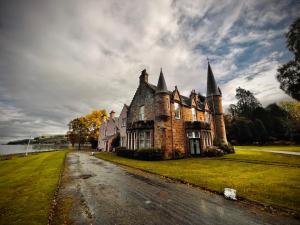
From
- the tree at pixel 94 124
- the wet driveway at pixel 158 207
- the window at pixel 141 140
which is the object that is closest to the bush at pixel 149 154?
the window at pixel 141 140

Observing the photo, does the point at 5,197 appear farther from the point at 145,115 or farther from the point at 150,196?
the point at 145,115

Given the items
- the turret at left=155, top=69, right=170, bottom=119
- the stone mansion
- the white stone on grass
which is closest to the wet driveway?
the white stone on grass

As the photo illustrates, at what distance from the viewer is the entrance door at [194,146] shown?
24605 mm

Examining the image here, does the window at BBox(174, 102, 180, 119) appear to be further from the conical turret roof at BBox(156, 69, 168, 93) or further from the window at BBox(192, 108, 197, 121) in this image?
the window at BBox(192, 108, 197, 121)

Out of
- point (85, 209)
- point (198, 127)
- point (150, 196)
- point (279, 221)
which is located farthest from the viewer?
point (198, 127)

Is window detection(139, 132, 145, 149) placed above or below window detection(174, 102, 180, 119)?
below

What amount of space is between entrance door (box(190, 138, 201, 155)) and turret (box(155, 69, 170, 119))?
643 cm

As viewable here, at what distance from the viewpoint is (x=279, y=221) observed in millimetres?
5098

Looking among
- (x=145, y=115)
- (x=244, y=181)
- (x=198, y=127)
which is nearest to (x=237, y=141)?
(x=198, y=127)

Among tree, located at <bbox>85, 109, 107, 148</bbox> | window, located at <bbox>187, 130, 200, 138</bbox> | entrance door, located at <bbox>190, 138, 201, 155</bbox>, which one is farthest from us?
tree, located at <bbox>85, 109, 107, 148</bbox>

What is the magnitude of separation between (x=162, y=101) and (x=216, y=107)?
1491 cm

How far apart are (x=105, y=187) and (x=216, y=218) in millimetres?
6250

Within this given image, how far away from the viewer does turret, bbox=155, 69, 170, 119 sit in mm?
22545

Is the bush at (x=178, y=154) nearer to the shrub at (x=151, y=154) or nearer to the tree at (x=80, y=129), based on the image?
the shrub at (x=151, y=154)
